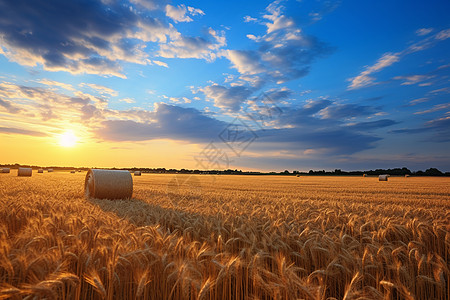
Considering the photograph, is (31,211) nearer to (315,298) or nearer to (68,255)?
(68,255)

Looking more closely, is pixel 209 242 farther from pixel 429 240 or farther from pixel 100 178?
pixel 100 178

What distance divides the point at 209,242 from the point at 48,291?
2.55m

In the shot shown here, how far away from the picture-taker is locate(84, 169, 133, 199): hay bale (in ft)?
41.2

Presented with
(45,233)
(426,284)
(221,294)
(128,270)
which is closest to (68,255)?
(128,270)

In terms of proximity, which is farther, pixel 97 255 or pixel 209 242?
pixel 209 242

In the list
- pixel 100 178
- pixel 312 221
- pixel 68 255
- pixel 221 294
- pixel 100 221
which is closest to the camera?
pixel 221 294

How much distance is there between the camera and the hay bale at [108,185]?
41.2 ft

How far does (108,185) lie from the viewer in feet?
41.9

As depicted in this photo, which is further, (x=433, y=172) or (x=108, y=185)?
(x=433, y=172)

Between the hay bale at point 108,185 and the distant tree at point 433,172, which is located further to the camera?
the distant tree at point 433,172

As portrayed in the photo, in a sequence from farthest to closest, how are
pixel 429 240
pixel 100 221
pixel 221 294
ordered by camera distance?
pixel 100 221
pixel 429 240
pixel 221 294

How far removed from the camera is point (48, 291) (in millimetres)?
1949

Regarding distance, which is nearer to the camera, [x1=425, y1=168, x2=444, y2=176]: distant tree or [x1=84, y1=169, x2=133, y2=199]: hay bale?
[x1=84, y1=169, x2=133, y2=199]: hay bale

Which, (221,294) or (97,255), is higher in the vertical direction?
(97,255)
